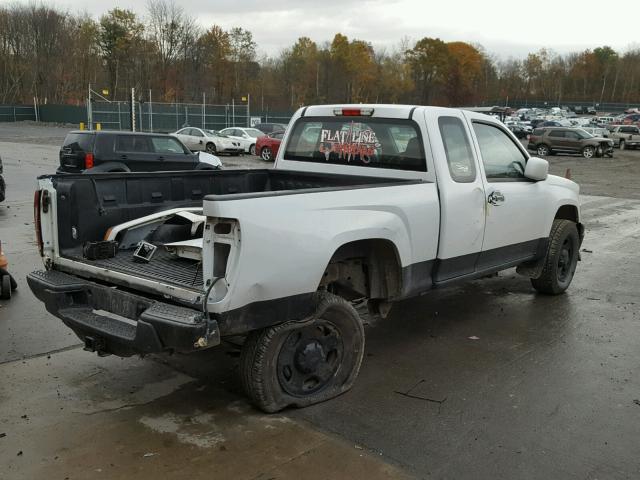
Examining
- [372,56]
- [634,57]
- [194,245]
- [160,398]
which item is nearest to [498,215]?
[194,245]

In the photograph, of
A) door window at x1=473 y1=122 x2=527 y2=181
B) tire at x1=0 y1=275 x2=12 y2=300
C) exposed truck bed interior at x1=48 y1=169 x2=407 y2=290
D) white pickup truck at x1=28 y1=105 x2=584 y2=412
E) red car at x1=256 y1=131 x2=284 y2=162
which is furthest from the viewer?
red car at x1=256 y1=131 x2=284 y2=162

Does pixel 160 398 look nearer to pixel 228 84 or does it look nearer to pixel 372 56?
pixel 228 84

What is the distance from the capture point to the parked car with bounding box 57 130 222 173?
15969 mm

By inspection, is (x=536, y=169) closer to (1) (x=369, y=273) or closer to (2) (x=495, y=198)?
(2) (x=495, y=198)

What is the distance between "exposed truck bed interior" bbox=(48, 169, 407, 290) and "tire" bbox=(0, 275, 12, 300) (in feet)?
8.05

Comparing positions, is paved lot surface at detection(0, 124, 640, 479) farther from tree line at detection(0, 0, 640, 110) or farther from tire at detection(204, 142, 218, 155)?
tree line at detection(0, 0, 640, 110)

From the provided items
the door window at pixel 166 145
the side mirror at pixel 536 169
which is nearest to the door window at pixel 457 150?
the side mirror at pixel 536 169

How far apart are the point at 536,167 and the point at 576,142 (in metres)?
31.2

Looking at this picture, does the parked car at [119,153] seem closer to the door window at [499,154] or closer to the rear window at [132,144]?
the rear window at [132,144]

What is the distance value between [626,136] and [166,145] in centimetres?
3534

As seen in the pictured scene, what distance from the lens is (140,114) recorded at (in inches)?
1635

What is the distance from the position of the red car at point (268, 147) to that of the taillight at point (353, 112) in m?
22.0

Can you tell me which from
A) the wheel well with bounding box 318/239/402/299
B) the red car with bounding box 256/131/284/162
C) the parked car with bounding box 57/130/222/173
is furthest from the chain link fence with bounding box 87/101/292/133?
the wheel well with bounding box 318/239/402/299

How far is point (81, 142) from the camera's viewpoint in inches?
634
